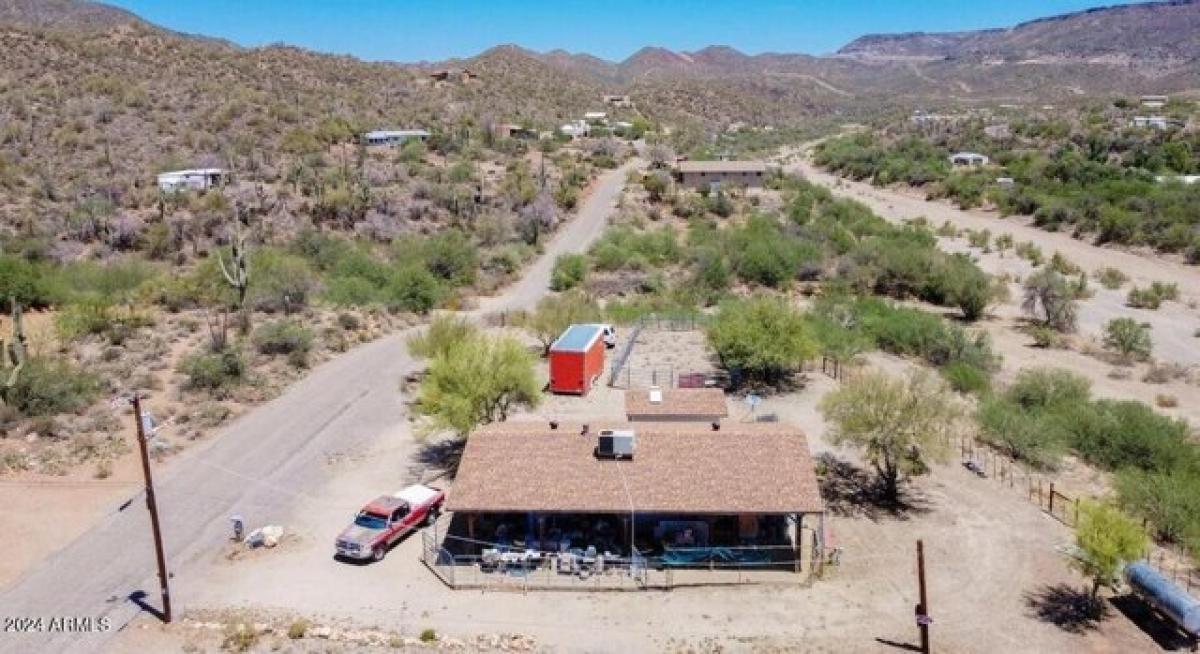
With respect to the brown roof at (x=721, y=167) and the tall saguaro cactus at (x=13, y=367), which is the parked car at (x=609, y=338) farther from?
the brown roof at (x=721, y=167)

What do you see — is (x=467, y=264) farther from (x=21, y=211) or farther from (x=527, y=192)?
(x=21, y=211)

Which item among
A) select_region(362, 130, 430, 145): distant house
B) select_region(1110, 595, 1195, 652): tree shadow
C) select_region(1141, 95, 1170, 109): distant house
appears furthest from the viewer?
select_region(1141, 95, 1170, 109): distant house

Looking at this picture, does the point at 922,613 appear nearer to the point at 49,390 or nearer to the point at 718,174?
the point at 49,390

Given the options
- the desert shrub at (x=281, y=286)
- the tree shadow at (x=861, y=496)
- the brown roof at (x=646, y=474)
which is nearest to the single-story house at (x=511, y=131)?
the desert shrub at (x=281, y=286)

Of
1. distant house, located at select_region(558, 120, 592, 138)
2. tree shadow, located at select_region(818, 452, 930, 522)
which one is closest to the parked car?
tree shadow, located at select_region(818, 452, 930, 522)

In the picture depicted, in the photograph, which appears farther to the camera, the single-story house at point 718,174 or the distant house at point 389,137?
the single-story house at point 718,174

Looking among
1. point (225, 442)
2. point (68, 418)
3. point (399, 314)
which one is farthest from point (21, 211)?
point (225, 442)

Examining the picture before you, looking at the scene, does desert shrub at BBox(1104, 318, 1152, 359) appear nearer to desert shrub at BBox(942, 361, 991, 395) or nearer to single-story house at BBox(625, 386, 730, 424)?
desert shrub at BBox(942, 361, 991, 395)
